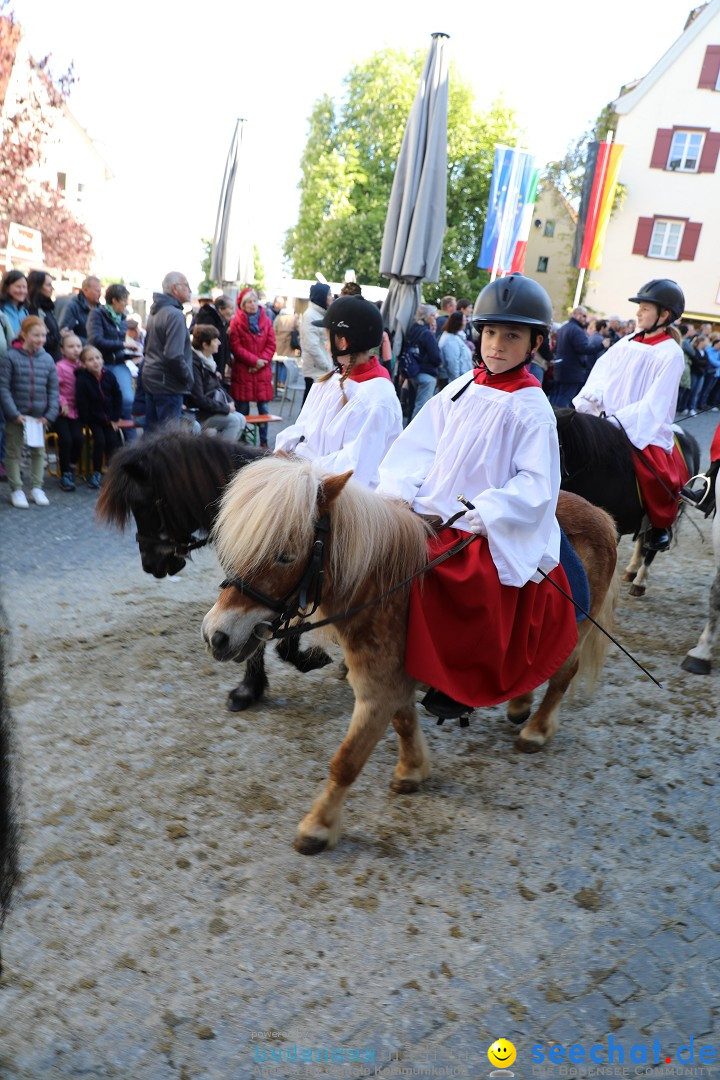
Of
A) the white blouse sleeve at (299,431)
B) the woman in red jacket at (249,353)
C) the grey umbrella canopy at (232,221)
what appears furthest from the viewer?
the grey umbrella canopy at (232,221)

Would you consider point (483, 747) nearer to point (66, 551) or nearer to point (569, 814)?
point (569, 814)

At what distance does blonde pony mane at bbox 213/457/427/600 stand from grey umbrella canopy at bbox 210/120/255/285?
1260cm

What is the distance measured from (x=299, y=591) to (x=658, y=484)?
415cm

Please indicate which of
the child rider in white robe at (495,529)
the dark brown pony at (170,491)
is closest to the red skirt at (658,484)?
the child rider in white robe at (495,529)

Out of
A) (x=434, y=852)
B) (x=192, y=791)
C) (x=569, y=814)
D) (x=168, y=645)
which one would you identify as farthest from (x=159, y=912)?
(x=168, y=645)

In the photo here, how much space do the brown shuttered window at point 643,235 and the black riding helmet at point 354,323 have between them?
30.5m

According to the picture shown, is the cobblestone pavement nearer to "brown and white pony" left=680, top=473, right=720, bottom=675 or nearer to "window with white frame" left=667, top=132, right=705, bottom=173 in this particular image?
"brown and white pony" left=680, top=473, right=720, bottom=675

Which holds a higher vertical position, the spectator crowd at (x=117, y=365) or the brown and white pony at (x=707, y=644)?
the spectator crowd at (x=117, y=365)

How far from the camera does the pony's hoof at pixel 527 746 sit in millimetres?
4273

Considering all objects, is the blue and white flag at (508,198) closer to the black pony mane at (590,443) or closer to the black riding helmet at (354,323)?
the black pony mane at (590,443)

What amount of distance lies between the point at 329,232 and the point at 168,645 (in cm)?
3186

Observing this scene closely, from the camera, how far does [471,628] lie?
124 inches

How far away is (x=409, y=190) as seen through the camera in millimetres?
9742

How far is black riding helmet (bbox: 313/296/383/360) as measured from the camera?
13.8 feet
